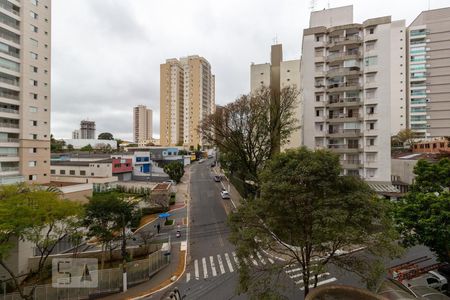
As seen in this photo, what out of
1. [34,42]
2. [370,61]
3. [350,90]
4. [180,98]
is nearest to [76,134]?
[180,98]

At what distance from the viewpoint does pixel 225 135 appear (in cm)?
3130

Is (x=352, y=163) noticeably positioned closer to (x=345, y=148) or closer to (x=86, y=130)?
(x=345, y=148)

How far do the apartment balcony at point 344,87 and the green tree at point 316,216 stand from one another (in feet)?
85.8

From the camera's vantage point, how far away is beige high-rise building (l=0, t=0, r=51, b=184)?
1264 inches

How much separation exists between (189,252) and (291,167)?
1537 cm

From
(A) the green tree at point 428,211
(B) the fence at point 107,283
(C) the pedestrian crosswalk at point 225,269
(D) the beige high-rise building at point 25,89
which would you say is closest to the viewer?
(A) the green tree at point 428,211

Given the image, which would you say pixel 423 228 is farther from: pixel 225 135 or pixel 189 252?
pixel 225 135

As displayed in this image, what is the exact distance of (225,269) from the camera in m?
19.2

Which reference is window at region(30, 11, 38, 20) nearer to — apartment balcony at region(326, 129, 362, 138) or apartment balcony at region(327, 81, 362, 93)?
apartment balcony at region(327, 81, 362, 93)

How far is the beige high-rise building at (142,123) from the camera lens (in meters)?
188

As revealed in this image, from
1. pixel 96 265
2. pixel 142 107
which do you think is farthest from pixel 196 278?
pixel 142 107

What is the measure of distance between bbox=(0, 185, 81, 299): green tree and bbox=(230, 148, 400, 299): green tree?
1141 centimetres

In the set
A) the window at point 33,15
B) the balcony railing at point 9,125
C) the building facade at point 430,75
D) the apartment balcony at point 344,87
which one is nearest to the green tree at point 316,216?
the apartment balcony at point 344,87

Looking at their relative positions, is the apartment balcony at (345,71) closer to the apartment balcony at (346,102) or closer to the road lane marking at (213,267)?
the apartment balcony at (346,102)
